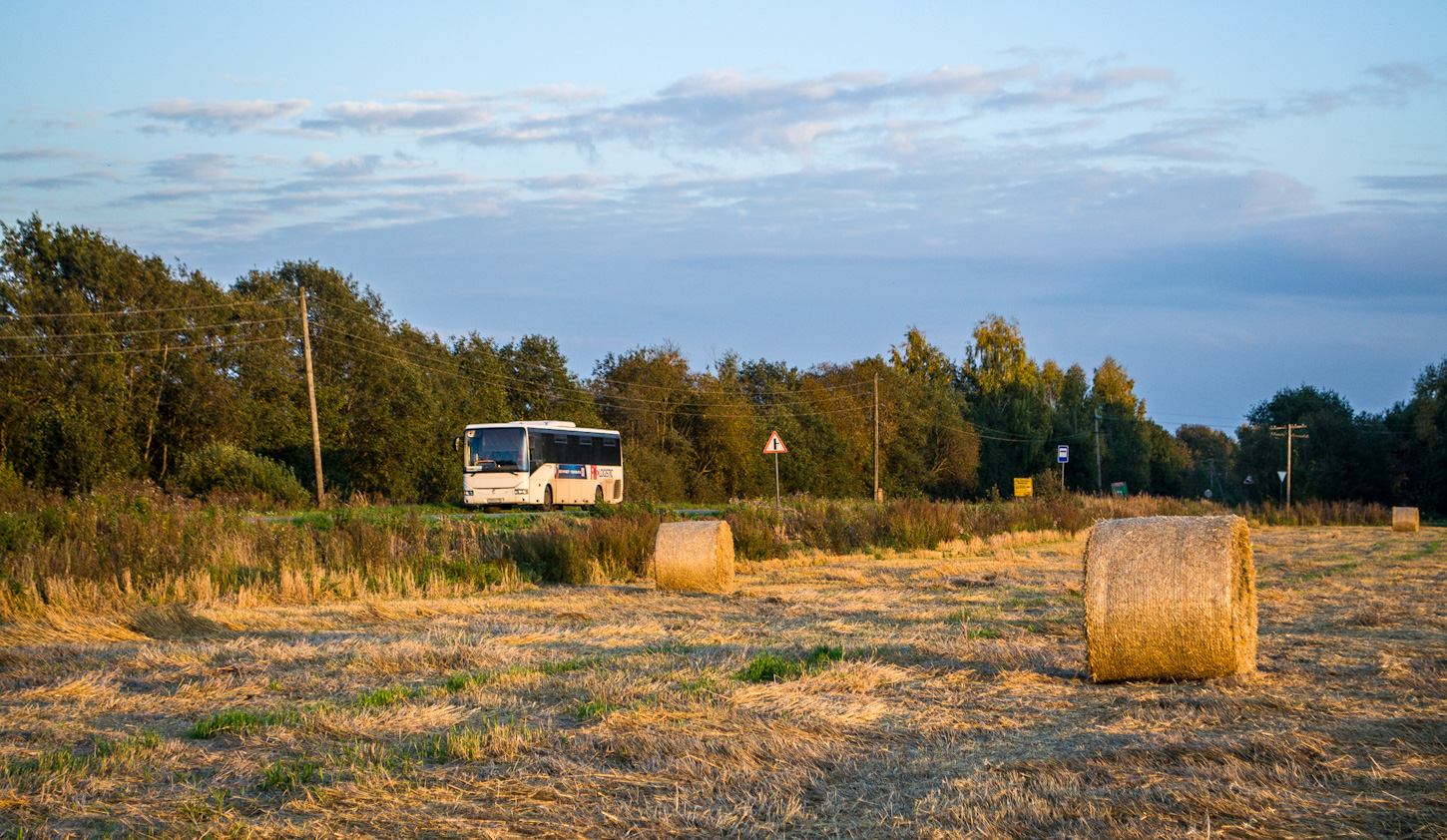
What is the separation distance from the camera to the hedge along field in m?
11.5

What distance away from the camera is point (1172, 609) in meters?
6.82

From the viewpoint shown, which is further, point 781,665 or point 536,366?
point 536,366

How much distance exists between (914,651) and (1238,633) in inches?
90.6

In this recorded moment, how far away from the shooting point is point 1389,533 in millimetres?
32719

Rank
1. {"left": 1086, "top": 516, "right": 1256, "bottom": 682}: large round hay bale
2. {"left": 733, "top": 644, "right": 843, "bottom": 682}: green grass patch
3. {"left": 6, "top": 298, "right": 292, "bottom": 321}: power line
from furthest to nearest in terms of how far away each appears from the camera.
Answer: {"left": 6, "top": 298, "right": 292, "bottom": 321}: power line → {"left": 733, "top": 644, "right": 843, "bottom": 682}: green grass patch → {"left": 1086, "top": 516, "right": 1256, "bottom": 682}: large round hay bale

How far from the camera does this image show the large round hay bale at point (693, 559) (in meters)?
13.3

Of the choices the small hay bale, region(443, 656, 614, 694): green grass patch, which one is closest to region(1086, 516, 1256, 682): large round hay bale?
region(443, 656, 614, 694): green grass patch

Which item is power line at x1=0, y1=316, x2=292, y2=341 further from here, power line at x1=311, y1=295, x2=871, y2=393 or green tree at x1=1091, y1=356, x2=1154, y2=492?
green tree at x1=1091, y1=356, x2=1154, y2=492

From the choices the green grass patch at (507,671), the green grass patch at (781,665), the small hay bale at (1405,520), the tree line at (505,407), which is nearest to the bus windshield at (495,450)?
the tree line at (505,407)

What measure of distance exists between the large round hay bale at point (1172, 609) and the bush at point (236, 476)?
28.9 meters

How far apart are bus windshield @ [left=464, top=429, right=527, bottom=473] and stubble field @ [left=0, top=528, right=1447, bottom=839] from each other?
23.5m

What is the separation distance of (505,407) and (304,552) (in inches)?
1637

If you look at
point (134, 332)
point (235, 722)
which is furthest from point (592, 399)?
point (235, 722)

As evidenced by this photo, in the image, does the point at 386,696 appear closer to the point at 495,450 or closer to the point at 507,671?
the point at 507,671
